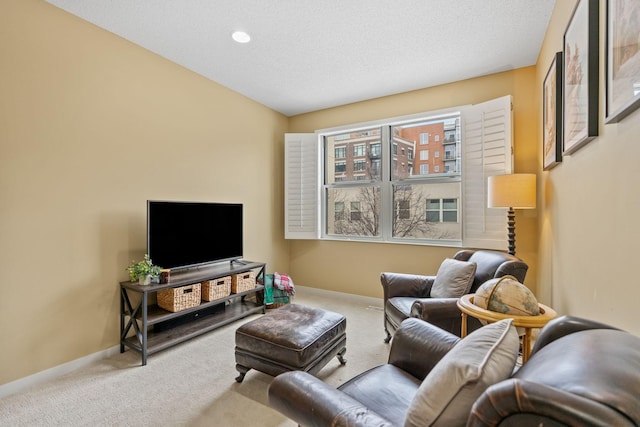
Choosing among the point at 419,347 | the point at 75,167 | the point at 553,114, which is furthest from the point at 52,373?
the point at 553,114

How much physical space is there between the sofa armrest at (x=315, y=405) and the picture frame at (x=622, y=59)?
1.38 m

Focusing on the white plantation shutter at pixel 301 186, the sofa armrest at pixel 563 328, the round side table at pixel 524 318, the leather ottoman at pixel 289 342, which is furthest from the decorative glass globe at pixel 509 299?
the white plantation shutter at pixel 301 186

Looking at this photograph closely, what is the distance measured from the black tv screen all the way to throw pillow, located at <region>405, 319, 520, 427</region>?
2.48 meters

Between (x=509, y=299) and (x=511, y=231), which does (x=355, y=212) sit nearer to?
(x=511, y=231)

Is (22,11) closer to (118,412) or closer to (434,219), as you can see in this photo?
(118,412)

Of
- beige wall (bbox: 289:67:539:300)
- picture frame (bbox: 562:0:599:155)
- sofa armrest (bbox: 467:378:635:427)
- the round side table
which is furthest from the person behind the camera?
beige wall (bbox: 289:67:539:300)

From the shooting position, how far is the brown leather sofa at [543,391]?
0.54m

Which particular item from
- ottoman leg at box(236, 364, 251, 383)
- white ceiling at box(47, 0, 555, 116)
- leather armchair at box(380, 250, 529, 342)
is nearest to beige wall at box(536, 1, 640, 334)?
leather armchair at box(380, 250, 529, 342)

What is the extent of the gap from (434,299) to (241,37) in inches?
106

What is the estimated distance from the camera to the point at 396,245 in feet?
12.6

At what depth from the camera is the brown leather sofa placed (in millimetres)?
542

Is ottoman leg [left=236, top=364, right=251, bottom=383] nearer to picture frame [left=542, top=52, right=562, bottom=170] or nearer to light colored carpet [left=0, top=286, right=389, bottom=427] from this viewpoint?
light colored carpet [left=0, top=286, right=389, bottom=427]

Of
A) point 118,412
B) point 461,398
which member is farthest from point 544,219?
point 118,412

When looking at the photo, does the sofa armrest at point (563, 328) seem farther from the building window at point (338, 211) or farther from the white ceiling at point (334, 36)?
the building window at point (338, 211)
